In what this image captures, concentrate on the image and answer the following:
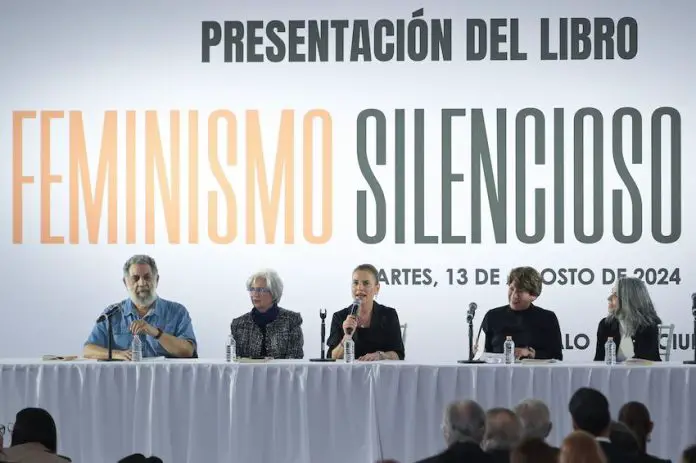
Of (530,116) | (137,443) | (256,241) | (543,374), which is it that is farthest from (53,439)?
(530,116)

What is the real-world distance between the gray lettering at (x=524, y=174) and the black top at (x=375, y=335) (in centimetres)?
190

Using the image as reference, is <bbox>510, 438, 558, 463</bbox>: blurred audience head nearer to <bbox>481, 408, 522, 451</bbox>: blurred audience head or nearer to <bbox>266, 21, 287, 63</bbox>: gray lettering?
<bbox>481, 408, 522, 451</bbox>: blurred audience head

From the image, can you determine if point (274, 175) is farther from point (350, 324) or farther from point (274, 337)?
point (350, 324)

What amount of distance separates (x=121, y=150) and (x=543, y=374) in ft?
12.6

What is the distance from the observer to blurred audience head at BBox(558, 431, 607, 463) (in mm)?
3230

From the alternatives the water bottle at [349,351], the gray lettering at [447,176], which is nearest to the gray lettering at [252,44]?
the gray lettering at [447,176]

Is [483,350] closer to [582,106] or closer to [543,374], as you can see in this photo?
[543,374]

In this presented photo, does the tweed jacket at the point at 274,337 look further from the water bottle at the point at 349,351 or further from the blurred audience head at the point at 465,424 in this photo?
the blurred audience head at the point at 465,424

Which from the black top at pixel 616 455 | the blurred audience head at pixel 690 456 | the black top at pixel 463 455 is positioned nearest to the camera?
the blurred audience head at pixel 690 456

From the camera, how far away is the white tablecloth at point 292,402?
19.9 ft

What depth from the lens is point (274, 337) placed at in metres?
6.90

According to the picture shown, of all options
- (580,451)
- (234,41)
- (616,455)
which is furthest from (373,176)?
(580,451)

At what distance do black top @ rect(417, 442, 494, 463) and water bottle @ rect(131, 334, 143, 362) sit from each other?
2.89 m

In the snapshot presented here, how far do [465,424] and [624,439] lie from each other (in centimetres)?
51
